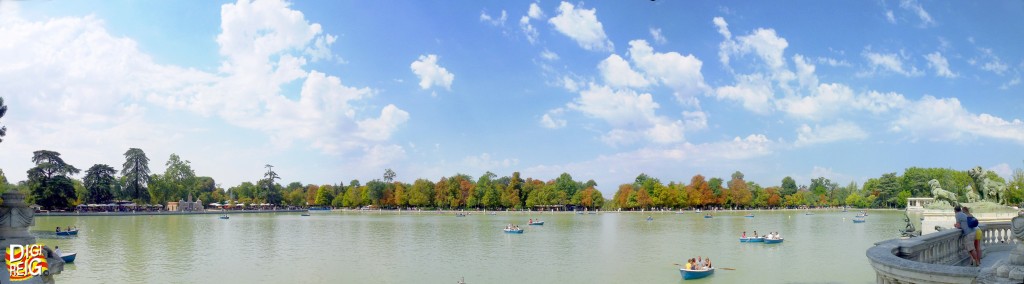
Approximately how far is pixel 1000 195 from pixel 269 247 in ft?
125

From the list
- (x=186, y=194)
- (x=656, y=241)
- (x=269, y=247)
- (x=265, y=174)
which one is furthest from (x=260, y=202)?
(x=656, y=241)

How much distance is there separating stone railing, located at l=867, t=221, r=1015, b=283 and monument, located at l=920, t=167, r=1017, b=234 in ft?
28.0

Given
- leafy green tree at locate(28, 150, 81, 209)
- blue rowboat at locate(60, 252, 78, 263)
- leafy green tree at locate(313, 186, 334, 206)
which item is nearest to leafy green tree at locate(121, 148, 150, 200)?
leafy green tree at locate(28, 150, 81, 209)

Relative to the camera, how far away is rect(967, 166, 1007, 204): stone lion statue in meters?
20.8

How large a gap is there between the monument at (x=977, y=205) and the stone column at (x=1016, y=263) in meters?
17.2

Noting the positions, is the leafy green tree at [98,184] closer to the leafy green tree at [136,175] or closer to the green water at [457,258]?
the leafy green tree at [136,175]

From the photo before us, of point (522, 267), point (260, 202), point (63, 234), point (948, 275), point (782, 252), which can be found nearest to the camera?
point (948, 275)

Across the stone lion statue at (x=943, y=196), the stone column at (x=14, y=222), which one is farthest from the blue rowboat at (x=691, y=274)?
the stone column at (x=14, y=222)

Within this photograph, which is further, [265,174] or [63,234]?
[265,174]

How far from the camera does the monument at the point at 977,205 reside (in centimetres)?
1992

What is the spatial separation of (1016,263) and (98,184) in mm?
113235

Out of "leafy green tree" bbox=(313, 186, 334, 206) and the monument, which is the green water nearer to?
the monument

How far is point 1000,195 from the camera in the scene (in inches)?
845

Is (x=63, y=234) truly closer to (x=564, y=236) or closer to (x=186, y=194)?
(x=564, y=236)
